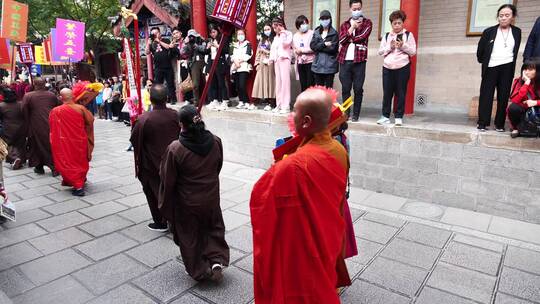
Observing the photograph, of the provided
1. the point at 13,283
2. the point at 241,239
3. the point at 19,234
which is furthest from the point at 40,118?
the point at 241,239

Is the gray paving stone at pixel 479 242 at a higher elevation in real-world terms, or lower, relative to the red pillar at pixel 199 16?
lower

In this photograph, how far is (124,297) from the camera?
10.3 feet

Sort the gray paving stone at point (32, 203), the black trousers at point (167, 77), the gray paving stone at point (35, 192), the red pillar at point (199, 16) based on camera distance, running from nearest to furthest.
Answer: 1. the gray paving stone at point (32, 203)
2. the gray paving stone at point (35, 192)
3. the red pillar at point (199, 16)
4. the black trousers at point (167, 77)

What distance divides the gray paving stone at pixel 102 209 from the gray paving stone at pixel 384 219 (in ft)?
11.0

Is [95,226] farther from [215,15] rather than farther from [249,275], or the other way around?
[215,15]

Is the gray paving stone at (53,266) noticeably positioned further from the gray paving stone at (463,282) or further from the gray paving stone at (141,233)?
the gray paving stone at (463,282)

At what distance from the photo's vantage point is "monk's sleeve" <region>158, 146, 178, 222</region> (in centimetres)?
321

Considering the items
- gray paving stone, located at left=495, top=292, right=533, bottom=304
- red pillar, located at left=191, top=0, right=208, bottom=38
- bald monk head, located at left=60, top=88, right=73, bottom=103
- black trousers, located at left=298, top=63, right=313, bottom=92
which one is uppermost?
red pillar, located at left=191, top=0, right=208, bottom=38

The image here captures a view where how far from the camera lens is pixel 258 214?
6.81ft

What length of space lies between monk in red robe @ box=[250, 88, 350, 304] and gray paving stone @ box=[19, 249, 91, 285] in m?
2.39

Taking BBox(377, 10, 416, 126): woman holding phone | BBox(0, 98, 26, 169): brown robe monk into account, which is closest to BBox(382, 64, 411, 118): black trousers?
BBox(377, 10, 416, 126): woman holding phone

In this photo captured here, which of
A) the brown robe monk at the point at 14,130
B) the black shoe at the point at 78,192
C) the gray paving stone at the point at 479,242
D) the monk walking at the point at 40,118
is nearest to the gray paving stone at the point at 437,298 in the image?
the gray paving stone at the point at 479,242

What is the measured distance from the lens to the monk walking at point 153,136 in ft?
13.8

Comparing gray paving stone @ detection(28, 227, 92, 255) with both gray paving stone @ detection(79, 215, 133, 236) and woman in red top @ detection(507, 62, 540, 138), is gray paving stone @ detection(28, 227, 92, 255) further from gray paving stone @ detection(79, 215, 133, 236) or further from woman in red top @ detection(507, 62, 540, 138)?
woman in red top @ detection(507, 62, 540, 138)
